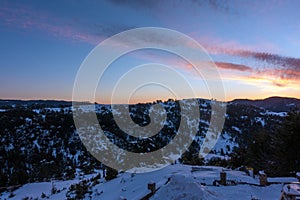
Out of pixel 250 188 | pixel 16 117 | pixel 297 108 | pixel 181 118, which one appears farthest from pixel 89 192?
pixel 181 118

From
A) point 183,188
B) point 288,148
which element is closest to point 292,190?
point 183,188

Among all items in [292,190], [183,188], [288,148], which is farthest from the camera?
[288,148]

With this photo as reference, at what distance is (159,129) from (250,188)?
293 feet

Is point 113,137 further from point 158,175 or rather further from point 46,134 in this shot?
point 158,175

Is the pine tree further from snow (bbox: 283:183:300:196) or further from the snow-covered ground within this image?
snow (bbox: 283:183:300:196)

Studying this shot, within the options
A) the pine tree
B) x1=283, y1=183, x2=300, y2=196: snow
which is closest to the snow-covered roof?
x1=283, y1=183, x2=300, y2=196: snow

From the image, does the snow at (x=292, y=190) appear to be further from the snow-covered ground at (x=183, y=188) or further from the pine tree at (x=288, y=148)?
the pine tree at (x=288, y=148)

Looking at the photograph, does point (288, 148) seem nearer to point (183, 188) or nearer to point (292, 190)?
point (183, 188)

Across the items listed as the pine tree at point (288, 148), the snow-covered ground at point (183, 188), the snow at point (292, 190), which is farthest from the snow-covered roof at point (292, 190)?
the pine tree at point (288, 148)

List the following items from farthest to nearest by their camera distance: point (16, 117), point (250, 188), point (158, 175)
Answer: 1. point (16, 117)
2. point (158, 175)
3. point (250, 188)

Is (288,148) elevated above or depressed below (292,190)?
below

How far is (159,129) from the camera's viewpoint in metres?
100

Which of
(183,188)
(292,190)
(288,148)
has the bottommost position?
(288,148)

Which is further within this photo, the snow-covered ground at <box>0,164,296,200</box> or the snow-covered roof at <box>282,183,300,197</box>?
the snow-covered ground at <box>0,164,296,200</box>
